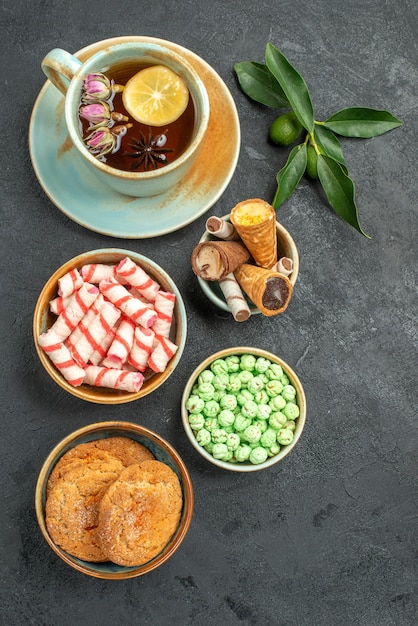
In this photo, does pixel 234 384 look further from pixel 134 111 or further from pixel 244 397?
pixel 134 111

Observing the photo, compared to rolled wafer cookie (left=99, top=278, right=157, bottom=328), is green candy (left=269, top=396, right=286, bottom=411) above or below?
below

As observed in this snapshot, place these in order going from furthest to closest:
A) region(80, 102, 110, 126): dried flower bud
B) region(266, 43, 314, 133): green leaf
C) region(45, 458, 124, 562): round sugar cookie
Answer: region(266, 43, 314, 133): green leaf → region(45, 458, 124, 562): round sugar cookie → region(80, 102, 110, 126): dried flower bud

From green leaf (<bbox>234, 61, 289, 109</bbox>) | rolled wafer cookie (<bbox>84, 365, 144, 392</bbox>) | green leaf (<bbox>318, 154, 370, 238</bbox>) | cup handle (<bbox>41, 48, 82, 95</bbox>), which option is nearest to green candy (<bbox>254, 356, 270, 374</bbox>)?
rolled wafer cookie (<bbox>84, 365, 144, 392</bbox>)

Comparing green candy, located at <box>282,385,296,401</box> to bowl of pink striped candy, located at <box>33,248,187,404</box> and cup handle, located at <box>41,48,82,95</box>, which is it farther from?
cup handle, located at <box>41,48,82,95</box>

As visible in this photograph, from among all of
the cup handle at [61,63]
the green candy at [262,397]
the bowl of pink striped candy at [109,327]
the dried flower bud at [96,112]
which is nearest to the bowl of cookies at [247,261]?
the bowl of pink striped candy at [109,327]

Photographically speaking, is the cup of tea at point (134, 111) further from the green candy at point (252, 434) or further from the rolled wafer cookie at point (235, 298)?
the green candy at point (252, 434)
